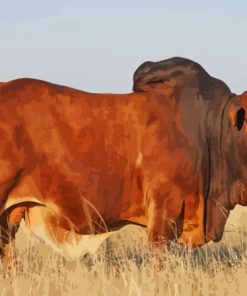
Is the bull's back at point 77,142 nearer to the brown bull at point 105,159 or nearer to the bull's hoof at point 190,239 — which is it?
the brown bull at point 105,159

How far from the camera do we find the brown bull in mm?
5805

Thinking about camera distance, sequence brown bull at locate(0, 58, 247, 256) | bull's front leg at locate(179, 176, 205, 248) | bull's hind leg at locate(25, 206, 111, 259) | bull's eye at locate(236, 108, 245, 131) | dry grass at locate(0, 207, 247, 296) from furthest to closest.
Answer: bull's eye at locate(236, 108, 245, 131)
bull's front leg at locate(179, 176, 205, 248)
bull's hind leg at locate(25, 206, 111, 259)
brown bull at locate(0, 58, 247, 256)
dry grass at locate(0, 207, 247, 296)

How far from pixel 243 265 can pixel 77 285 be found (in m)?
1.40

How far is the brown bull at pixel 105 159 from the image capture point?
19.0 feet

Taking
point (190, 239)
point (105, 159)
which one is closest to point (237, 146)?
point (190, 239)

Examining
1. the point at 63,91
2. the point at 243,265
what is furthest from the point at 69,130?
the point at 243,265

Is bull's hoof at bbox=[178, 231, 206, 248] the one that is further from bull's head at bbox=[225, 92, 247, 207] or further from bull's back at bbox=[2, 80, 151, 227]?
bull's back at bbox=[2, 80, 151, 227]

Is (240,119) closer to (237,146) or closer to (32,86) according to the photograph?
(237,146)

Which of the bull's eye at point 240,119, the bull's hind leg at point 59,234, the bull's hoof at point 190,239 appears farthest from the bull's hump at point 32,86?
the bull's hoof at point 190,239

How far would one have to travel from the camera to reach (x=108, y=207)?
6.02 m

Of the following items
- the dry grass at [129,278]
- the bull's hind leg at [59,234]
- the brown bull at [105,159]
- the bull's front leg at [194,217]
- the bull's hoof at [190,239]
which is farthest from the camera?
the bull's hoof at [190,239]

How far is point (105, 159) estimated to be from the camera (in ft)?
19.5

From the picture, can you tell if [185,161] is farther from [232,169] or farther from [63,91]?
[63,91]

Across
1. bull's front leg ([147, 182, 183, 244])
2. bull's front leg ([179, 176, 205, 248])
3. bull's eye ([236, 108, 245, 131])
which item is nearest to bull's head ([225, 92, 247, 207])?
bull's eye ([236, 108, 245, 131])
